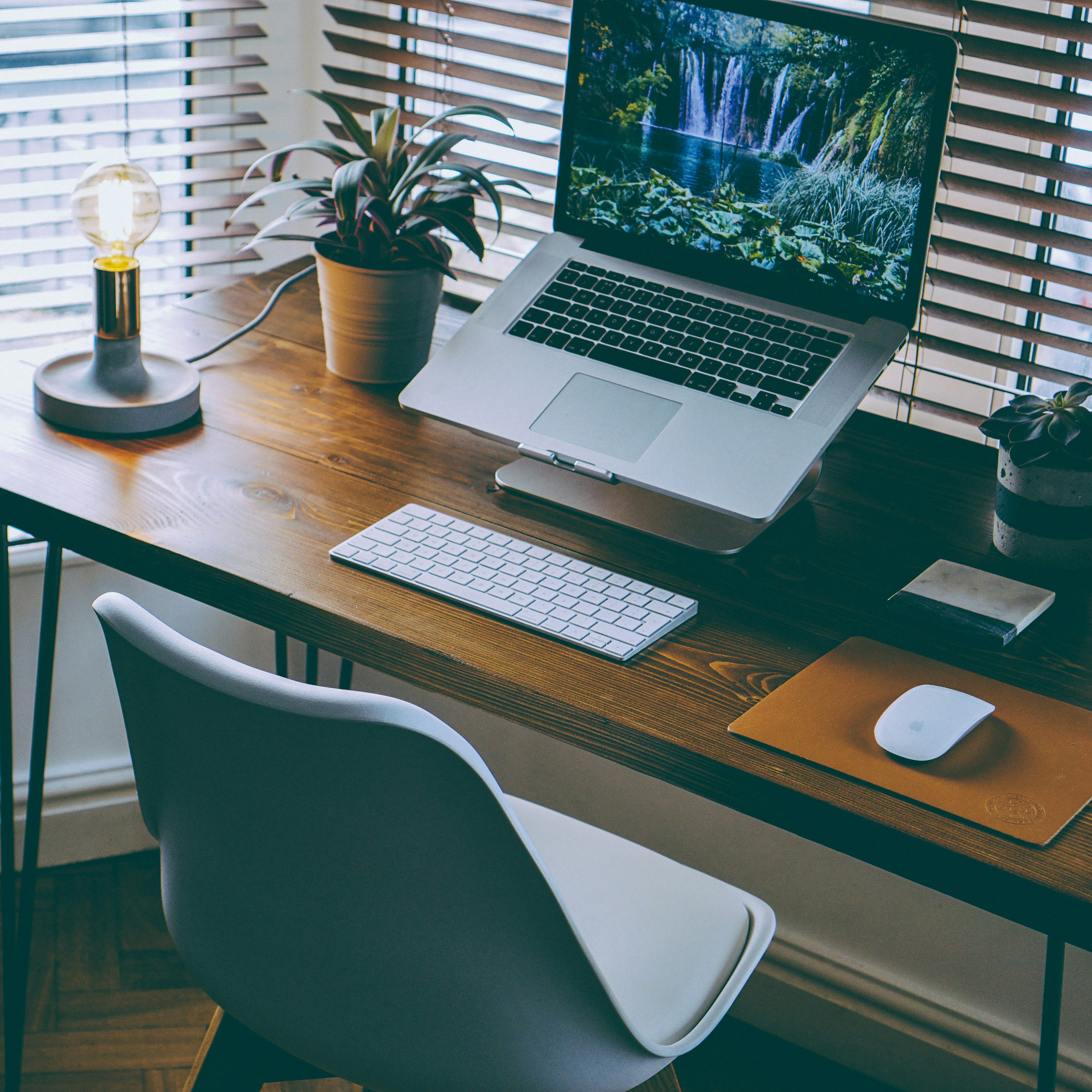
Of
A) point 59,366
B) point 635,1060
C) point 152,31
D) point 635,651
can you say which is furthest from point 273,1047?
point 152,31

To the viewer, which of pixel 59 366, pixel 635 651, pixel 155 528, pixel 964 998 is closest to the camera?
pixel 635 651

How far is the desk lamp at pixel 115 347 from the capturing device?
1179 mm

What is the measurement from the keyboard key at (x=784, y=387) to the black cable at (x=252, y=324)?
1.88 feet

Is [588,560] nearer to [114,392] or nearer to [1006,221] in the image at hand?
[114,392]

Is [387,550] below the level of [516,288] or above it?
below

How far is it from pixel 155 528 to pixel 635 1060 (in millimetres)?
572

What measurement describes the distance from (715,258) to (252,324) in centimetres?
52

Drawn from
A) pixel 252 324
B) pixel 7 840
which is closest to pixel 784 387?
pixel 252 324

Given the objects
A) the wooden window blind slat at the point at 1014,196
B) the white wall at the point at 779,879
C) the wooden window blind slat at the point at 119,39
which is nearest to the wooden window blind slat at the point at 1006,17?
the wooden window blind slat at the point at 1014,196

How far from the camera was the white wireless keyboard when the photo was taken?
0.95m

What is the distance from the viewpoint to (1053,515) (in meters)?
1.08

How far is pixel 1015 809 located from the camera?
790 millimetres

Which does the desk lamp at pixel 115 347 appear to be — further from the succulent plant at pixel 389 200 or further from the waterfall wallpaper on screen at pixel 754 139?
the waterfall wallpaper on screen at pixel 754 139

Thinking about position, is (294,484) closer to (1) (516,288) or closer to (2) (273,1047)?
(1) (516,288)
